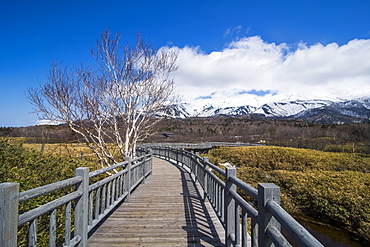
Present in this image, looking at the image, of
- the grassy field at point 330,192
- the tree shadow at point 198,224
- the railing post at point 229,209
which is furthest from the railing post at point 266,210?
the grassy field at point 330,192

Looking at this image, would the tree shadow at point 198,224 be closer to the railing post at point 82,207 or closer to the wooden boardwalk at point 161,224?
the wooden boardwalk at point 161,224

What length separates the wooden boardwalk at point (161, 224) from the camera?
144 inches

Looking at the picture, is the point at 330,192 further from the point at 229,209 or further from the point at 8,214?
the point at 8,214

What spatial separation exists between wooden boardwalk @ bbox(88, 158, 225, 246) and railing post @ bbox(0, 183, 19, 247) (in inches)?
85.5

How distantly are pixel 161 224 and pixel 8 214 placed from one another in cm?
320

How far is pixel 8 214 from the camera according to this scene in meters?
1.63

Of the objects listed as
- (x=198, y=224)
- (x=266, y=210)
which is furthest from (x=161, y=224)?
(x=266, y=210)

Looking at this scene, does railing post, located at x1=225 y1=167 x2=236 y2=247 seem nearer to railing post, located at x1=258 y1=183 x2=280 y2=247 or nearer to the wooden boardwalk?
the wooden boardwalk

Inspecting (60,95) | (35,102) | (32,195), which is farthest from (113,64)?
(32,195)

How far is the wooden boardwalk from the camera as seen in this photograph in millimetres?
3668

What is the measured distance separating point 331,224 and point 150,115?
8561 millimetres

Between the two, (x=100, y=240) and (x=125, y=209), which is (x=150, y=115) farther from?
(x=100, y=240)

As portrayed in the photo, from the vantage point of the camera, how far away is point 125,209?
5395mm

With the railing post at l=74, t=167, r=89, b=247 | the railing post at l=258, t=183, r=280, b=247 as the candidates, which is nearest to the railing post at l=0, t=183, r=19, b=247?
the railing post at l=74, t=167, r=89, b=247
